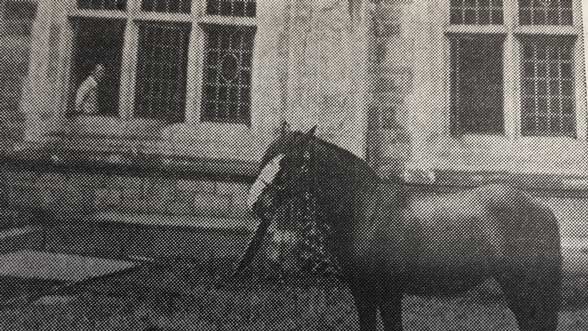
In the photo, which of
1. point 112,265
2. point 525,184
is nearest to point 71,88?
point 112,265

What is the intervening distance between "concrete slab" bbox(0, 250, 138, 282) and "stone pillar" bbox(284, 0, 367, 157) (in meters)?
1.89

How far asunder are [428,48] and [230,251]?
95.8 inches

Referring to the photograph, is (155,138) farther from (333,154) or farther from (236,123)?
(333,154)

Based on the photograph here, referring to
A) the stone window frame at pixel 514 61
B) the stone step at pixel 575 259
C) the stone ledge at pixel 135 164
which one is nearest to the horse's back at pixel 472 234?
the stone step at pixel 575 259

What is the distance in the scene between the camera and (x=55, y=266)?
3.21 meters

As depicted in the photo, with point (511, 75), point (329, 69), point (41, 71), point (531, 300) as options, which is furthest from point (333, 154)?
point (41, 71)

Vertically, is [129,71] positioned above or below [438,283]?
above

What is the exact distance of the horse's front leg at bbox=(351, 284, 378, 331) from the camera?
2.12 meters

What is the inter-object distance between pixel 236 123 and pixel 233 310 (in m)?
1.63

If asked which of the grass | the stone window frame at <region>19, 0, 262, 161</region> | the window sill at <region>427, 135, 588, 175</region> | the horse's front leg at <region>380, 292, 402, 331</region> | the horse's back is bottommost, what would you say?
the grass

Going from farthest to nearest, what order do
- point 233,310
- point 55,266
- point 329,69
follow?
1. point 329,69
2. point 55,266
3. point 233,310

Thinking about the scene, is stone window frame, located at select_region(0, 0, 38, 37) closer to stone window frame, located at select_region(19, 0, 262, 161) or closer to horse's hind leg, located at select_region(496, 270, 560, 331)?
stone window frame, located at select_region(19, 0, 262, 161)

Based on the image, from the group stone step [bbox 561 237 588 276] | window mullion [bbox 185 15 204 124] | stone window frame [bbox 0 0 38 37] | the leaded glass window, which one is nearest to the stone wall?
stone window frame [bbox 0 0 38 37]

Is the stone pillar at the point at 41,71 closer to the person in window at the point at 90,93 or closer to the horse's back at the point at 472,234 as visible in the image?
the person in window at the point at 90,93
